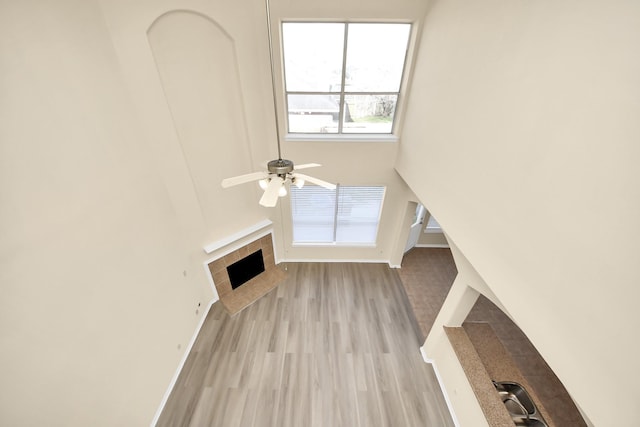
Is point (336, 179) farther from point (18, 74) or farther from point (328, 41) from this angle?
point (18, 74)

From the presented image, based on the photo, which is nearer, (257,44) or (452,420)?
(452,420)

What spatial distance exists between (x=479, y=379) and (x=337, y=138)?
13.8 feet

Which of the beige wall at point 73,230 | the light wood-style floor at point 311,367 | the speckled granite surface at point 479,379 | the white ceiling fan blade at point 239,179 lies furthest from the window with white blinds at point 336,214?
the white ceiling fan blade at point 239,179

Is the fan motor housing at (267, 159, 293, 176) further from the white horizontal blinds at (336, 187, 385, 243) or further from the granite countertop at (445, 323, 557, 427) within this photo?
the granite countertop at (445, 323, 557, 427)

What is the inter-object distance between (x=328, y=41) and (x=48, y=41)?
11.1 ft

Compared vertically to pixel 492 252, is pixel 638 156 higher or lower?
higher

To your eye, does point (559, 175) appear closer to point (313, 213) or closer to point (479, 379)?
point (479, 379)

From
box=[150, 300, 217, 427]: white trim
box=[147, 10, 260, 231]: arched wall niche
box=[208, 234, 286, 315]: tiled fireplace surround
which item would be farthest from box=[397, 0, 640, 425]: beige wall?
box=[150, 300, 217, 427]: white trim

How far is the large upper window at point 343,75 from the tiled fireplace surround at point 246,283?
271 cm

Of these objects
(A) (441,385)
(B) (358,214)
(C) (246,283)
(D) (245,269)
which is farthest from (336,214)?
(A) (441,385)

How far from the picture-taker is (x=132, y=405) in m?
2.96

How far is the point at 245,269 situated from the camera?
17.7ft

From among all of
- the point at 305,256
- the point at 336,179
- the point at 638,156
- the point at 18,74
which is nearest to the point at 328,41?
the point at 336,179

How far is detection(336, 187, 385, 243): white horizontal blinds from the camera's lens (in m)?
5.29
